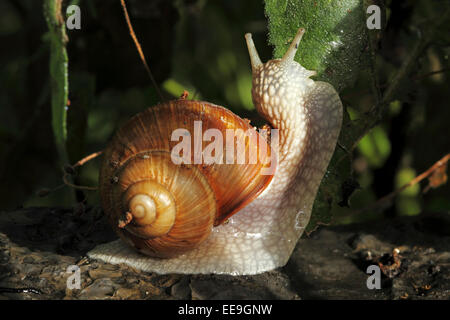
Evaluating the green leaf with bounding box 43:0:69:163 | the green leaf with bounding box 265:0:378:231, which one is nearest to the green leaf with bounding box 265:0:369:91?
the green leaf with bounding box 265:0:378:231

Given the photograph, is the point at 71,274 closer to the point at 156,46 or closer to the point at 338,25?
the point at 338,25

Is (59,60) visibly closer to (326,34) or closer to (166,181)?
(166,181)

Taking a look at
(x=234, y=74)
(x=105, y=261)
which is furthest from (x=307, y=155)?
(x=234, y=74)

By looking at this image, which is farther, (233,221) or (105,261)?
(233,221)

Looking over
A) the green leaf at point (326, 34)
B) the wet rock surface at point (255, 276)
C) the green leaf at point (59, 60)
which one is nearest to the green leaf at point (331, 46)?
the green leaf at point (326, 34)
